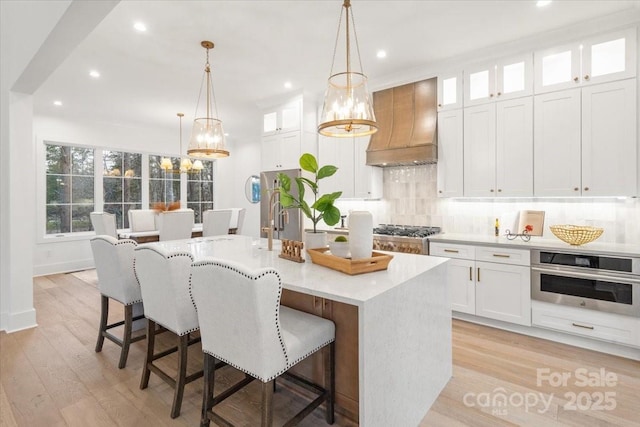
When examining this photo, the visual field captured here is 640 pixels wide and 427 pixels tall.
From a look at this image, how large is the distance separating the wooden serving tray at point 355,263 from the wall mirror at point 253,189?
6.03 metres

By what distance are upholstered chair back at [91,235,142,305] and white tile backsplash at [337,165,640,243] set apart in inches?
121

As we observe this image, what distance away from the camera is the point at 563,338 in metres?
2.89

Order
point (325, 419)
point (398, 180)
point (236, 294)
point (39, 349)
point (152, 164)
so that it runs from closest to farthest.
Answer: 1. point (236, 294)
2. point (325, 419)
3. point (39, 349)
4. point (398, 180)
5. point (152, 164)

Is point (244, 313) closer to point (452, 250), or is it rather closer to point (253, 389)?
point (253, 389)

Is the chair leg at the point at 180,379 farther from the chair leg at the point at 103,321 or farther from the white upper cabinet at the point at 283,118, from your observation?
the white upper cabinet at the point at 283,118

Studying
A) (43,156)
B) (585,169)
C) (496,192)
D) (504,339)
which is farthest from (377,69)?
(43,156)

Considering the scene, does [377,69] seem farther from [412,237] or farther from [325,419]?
[325,419]

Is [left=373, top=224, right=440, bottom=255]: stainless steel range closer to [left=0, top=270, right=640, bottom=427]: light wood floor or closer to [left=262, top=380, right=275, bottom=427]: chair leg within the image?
[left=0, top=270, right=640, bottom=427]: light wood floor

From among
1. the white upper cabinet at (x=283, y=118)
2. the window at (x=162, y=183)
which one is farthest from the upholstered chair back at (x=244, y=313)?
the window at (x=162, y=183)

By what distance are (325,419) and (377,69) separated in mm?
3648

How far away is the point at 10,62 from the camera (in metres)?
3.12

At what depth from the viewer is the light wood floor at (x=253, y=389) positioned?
1899mm

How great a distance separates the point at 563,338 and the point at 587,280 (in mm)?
577

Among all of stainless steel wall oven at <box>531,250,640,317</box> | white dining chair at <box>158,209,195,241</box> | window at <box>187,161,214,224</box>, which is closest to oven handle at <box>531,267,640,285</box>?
stainless steel wall oven at <box>531,250,640,317</box>
